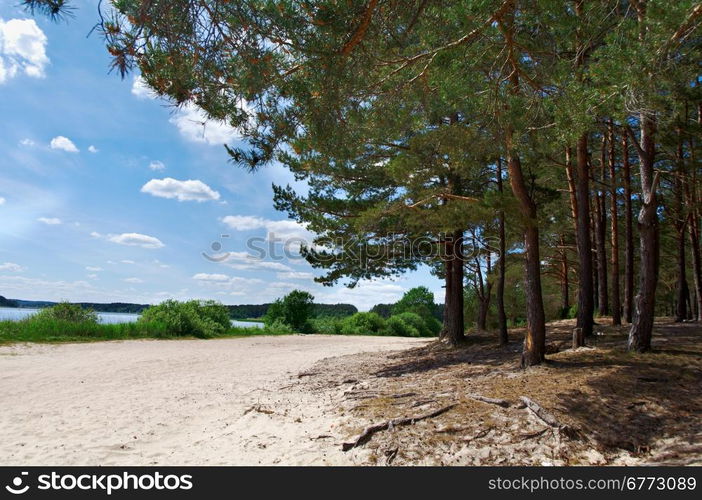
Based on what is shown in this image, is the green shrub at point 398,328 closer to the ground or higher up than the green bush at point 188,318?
closer to the ground

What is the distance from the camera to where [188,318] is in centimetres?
1881

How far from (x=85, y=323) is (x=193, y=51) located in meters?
14.7

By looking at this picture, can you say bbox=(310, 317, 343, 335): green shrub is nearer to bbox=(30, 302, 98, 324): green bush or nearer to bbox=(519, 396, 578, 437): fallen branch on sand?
bbox=(30, 302, 98, 324): green bush

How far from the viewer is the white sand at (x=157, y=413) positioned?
13.7ft

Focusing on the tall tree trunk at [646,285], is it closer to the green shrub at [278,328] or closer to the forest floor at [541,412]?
the forest floor at [541,412]

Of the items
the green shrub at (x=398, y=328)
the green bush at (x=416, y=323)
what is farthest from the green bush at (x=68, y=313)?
the green bush at (x=416, y=323)

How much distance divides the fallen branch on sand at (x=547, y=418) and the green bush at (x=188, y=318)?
16.0 m

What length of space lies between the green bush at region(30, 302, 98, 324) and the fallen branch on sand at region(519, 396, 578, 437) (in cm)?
1617

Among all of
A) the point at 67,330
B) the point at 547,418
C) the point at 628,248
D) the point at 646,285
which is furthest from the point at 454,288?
the point at 67,330

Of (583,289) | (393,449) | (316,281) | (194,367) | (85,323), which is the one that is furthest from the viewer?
(85,323)

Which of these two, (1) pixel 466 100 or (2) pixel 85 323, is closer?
(1) pixel 466 100

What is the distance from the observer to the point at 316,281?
14258 millimetres
